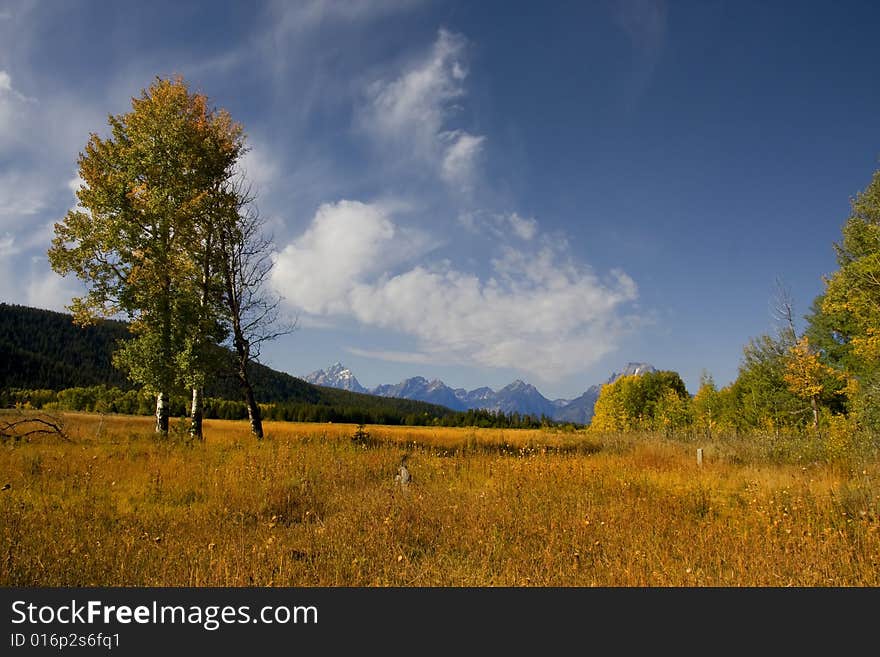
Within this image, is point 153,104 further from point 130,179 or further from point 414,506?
point 414,506

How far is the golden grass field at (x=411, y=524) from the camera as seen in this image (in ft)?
15.9

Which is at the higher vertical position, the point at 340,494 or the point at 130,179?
the point at 130,179

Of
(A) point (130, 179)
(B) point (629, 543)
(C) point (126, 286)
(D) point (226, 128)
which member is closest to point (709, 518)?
(B) point (629, 543)

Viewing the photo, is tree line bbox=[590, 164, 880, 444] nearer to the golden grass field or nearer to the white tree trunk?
the golden grass field

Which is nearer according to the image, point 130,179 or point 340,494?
point 340,494

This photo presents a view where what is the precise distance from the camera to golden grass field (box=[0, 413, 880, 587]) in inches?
191

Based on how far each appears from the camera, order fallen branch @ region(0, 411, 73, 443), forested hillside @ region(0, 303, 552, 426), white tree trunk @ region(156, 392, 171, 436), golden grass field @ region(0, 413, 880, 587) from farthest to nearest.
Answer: forested hillside @ region(0, 303, 552, 426) < white tree trunk @ region(156, 392, 171, 436) < fallen branch @ region(0, 411, 73, 443) < golden grass field @ region(0, 413, 880, 587)

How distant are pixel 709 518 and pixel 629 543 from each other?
195 cm

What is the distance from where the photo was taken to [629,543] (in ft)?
19.8

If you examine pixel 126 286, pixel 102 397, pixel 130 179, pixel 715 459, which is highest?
pixel 130 179

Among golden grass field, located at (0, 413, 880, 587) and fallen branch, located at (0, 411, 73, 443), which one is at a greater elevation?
fallen branch, located at (0, 411, 73, 443)

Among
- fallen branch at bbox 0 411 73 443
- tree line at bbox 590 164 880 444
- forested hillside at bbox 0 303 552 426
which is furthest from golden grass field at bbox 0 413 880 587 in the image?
forested hillside at bbox 0 303 552 426

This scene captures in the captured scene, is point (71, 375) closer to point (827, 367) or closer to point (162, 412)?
point (162, 412)

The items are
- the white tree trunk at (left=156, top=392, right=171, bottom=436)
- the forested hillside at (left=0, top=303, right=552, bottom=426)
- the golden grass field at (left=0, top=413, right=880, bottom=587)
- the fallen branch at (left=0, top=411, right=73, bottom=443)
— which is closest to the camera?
the golden grass field at (left=0, top=413, right=880, bottom=587)
